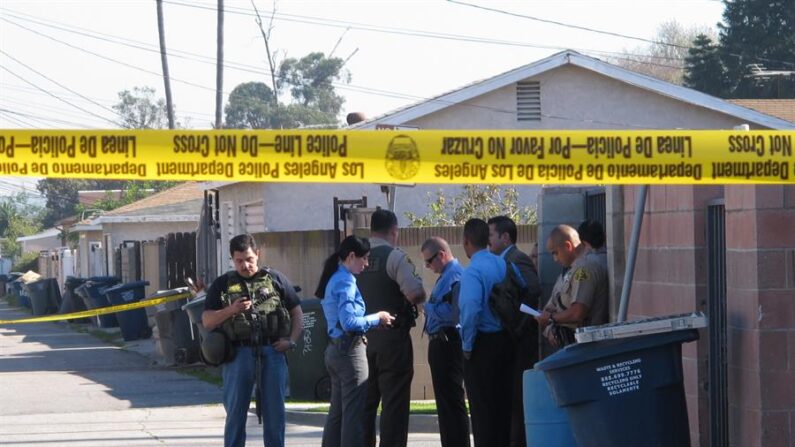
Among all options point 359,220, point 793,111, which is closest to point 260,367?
point 359,220

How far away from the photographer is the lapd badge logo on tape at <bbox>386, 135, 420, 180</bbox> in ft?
19.5

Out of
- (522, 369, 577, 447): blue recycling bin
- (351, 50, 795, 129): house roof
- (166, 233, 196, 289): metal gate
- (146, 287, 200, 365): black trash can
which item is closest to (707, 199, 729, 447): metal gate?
(522, 369, 577, 447): blue recycling bin

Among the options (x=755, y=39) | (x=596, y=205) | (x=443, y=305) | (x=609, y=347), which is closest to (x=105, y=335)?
(x=596, y=205)

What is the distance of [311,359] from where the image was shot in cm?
1412

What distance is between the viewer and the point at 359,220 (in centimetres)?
1485

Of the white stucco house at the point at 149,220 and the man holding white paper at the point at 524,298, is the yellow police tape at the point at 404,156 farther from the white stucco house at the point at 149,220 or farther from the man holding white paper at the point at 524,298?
the white stucco house at the point at 149,220

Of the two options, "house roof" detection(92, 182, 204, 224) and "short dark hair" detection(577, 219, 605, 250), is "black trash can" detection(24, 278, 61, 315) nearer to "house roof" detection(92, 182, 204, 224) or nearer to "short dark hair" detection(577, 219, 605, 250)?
"house roof" detection(92, 182, 204, 224)

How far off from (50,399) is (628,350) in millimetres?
10945

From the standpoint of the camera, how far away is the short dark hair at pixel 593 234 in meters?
9.13

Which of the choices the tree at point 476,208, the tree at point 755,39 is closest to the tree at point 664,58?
the tree at point 755,39

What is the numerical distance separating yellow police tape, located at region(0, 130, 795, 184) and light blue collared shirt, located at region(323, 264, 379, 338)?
9.17 feet

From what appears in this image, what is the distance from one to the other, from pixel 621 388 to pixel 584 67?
53.7 ft

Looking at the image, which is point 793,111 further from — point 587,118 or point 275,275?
point 275,275

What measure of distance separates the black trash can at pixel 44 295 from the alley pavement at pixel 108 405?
15091 mm
